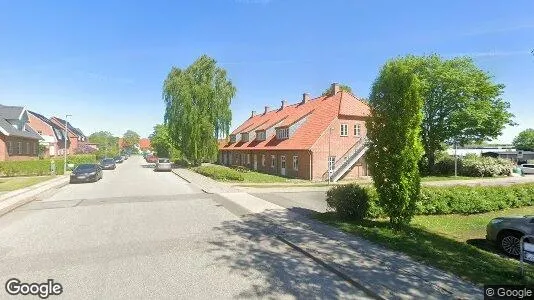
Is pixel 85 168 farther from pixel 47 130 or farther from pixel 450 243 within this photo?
pixel 47 130

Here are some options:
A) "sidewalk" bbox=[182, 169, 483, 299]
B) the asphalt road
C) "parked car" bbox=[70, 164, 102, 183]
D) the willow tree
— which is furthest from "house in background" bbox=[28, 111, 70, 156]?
"sidewalk" bbox=[182, 169, 483, 299]

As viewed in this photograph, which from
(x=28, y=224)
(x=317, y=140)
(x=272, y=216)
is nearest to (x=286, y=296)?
(x=272, y=216)

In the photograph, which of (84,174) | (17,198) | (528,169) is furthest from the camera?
(528,169)

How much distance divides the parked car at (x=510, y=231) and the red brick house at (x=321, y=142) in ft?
54.8

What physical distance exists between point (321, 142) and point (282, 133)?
669 cm

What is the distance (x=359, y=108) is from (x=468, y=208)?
1908cm

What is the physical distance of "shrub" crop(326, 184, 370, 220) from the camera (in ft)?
40.4

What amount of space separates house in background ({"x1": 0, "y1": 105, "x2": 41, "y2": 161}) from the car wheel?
4130 cm

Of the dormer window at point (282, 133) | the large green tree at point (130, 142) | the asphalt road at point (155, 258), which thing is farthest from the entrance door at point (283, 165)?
the large green tree at point (130, 142)

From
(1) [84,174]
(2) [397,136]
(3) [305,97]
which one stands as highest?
(3) [305,97]

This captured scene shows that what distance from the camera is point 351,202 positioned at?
12289mm

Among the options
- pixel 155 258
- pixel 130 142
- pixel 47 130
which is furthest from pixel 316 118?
pixel 130 142

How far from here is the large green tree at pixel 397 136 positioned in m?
10.2

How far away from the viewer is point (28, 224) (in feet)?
37.0
